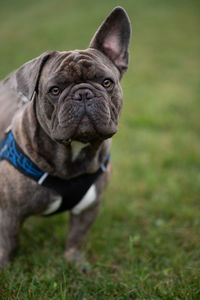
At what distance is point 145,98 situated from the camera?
25.0 feet

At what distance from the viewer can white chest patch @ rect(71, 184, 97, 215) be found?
9.60 feet

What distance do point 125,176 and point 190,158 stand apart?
111 cm

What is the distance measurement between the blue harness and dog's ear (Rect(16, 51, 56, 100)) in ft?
1.73

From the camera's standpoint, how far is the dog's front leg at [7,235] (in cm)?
276

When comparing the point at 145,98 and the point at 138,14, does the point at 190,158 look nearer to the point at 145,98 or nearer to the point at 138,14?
the point at 145,98

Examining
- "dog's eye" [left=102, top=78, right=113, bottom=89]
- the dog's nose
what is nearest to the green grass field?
the dog's nose

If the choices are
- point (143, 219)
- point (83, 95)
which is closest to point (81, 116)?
point (83, 95)

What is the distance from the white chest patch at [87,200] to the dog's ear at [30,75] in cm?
101

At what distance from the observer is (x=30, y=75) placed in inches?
96.7

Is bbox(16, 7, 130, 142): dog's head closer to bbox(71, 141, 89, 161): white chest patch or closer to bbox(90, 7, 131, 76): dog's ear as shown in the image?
bbox(90, 7, 131, 76): dog's ear

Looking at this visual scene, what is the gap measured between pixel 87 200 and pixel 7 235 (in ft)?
2.45

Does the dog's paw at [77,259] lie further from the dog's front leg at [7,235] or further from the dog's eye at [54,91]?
the dog's eye at [54,91]

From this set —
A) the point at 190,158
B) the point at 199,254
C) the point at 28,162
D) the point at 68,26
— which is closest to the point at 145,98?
the point at 190,158

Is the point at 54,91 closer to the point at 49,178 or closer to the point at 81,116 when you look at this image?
the point at 81,116
